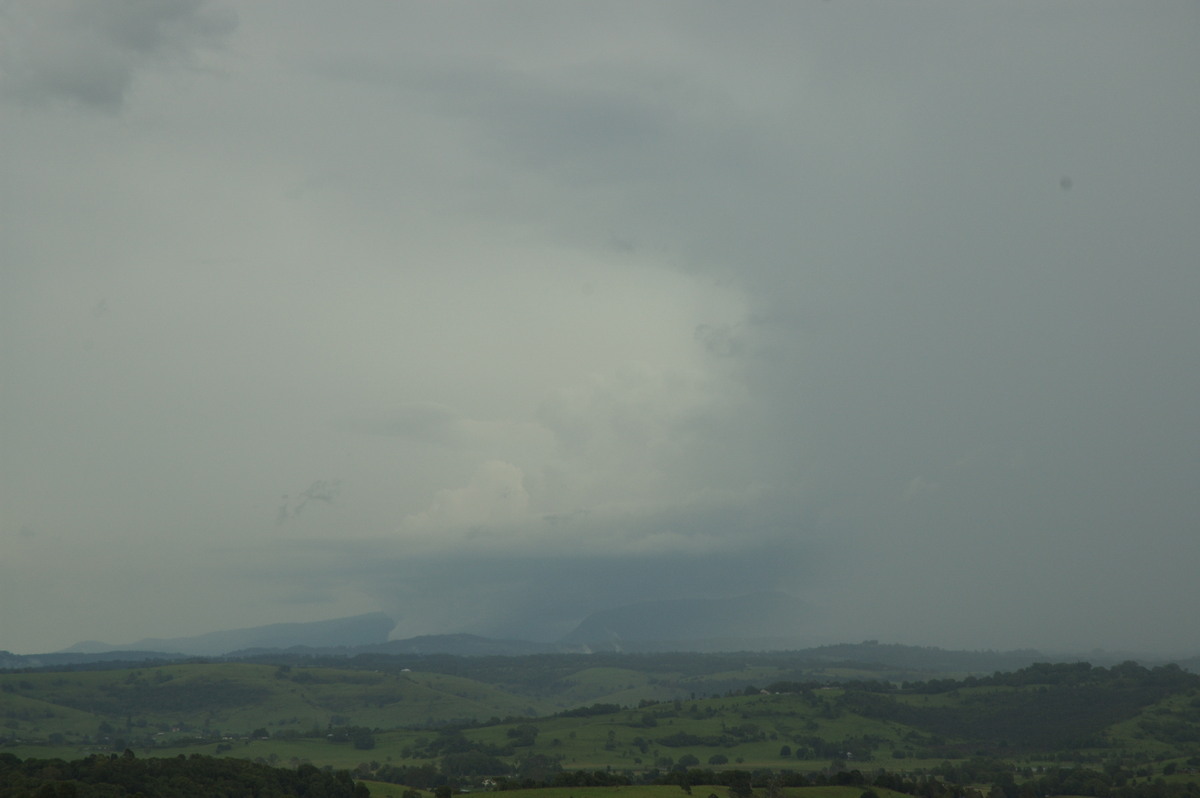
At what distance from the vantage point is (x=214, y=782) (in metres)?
129

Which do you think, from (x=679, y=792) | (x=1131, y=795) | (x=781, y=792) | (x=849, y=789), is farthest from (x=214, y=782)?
(x=1131, y=795)

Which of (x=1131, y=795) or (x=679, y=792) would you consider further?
(x=1131, y=795)

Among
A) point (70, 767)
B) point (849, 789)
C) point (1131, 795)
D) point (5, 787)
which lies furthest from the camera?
point (1131, 795)

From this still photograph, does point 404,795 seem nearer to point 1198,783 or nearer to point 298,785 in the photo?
point 298,785

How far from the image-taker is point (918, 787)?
17300 cm

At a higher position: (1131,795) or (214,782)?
(214,782)

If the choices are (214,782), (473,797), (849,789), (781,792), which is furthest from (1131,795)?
(214,782)

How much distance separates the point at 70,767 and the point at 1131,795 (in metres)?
193

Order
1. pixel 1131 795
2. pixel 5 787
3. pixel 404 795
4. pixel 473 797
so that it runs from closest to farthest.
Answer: pixel 5 787 < pixel 473 797 < pixel 404 795 < pixel 1131 795

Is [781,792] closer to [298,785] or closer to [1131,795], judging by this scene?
[298,785]

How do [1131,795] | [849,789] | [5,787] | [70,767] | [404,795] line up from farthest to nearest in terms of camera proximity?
[1131,795], [849,789], [404,795], [70,767], [5,787]

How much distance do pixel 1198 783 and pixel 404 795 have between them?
163 m

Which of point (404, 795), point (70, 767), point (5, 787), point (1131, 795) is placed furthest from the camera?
point (1131, 795)

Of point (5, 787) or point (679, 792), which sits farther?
point (679, 792)
